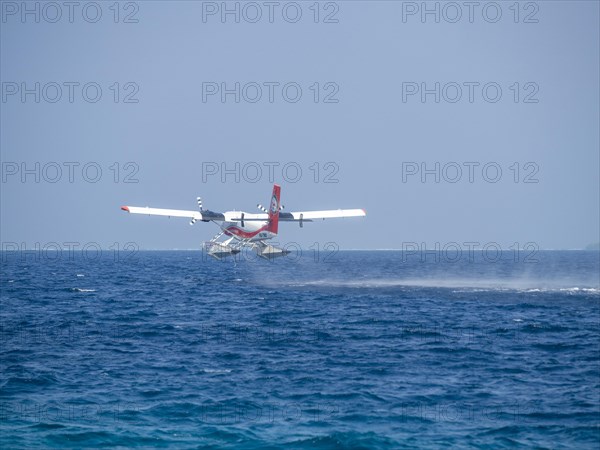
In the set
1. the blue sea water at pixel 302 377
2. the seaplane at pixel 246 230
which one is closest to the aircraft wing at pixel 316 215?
the seaplane at pixel 246 230

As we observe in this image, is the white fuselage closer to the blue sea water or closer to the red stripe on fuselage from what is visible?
the red stripe on fuselage

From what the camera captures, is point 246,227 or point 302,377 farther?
point 246,227

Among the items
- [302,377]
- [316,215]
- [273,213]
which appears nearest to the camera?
[302,377]

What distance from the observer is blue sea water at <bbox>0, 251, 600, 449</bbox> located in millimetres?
21641

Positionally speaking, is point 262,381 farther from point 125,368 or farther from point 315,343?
point 315,343

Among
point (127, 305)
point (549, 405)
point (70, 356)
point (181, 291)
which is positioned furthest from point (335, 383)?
point (181, 291)

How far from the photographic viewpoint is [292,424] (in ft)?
73.7

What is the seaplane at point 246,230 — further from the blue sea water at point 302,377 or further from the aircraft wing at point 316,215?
the blue sea water at point 302,377

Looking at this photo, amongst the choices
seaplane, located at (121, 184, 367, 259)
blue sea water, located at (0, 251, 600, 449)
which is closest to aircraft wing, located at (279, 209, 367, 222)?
seaplane, located at (121, 184, 367, 259)

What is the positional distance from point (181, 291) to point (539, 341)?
4417 centimetres

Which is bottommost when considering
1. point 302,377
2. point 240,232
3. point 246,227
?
point 302,377

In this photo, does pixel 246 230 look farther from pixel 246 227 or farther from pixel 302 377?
pixel 302 377

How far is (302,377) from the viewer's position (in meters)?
28.6

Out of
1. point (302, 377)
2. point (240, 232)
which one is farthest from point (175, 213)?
point (302, 377)
